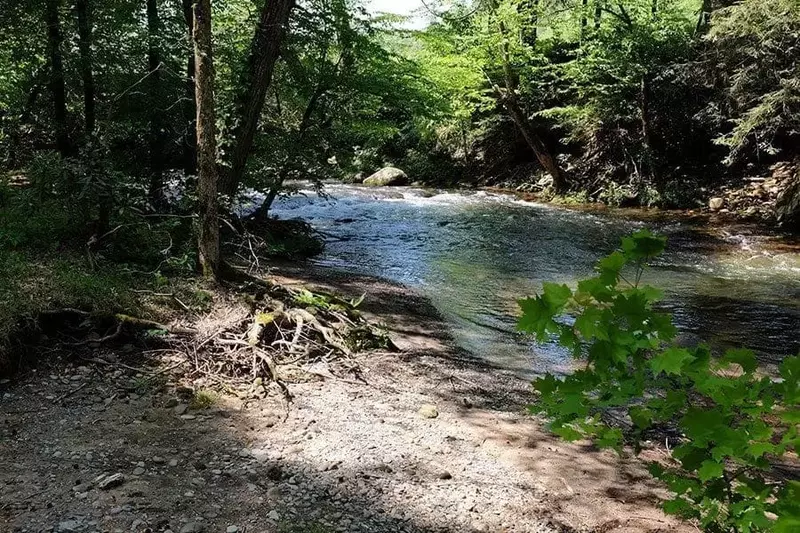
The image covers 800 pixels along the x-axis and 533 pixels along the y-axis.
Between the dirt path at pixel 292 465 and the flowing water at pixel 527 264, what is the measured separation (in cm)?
226

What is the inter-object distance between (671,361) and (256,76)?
21.4 ft

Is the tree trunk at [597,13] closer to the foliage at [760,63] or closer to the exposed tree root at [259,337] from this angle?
the foliage at [760,63]

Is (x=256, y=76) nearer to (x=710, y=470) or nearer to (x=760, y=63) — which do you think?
(x=710, y=470)

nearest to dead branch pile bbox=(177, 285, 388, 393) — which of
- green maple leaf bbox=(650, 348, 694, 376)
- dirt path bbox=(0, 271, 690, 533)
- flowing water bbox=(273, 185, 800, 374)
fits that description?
dirt path bbox=(0, 271, 690, 533)

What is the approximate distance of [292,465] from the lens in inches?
150

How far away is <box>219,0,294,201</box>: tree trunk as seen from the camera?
708 centimetres

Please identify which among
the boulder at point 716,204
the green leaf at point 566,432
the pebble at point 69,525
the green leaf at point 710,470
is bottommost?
the pebble at point 69,525

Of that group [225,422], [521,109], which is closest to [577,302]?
[225,422]

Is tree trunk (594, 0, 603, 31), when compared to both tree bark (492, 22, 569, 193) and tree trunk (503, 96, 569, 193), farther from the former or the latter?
tree trunk (503, 96, 569, 193)

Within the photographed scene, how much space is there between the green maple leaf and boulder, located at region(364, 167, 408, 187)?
934 inches

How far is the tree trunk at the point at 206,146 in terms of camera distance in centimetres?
561

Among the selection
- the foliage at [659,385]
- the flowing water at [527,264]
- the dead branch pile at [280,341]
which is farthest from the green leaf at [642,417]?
the flowing water at [527,264]

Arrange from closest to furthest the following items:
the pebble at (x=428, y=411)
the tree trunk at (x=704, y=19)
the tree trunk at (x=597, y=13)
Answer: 1. the pebble at (x=428, y=411)
2. the tree trunk at (x=704, y=19)
3. the tree trunk at (x=597, y=13)

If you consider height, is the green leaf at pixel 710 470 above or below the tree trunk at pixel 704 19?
below
